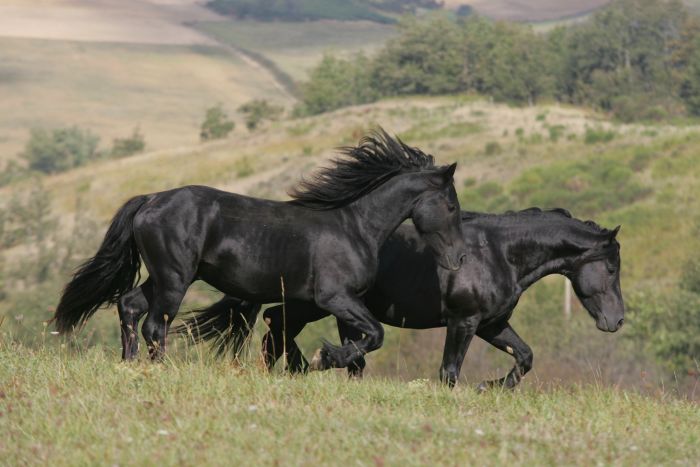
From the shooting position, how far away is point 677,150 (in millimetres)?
75562

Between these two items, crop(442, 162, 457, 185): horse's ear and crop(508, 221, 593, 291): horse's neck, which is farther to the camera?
crop(508, 221, 593, 291): horse's neck

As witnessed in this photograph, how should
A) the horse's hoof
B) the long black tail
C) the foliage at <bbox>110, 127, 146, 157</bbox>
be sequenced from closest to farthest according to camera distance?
the horse's hoof, the long black tail, the foliage at <bbox>110, 127, 146, 157</bbox>

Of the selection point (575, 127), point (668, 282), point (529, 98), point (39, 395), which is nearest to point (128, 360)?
point (39, 395)

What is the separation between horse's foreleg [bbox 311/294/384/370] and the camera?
842 centimetres

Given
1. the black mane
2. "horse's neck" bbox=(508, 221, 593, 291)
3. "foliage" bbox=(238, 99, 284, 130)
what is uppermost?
the black mane

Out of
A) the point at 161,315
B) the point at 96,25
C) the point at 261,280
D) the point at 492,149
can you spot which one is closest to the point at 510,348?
the point at 261,280

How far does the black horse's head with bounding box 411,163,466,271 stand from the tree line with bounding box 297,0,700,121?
98.4 m

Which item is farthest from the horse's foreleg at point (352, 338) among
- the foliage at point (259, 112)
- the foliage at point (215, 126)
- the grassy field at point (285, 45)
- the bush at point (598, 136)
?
the grassy field at point (285, 45)

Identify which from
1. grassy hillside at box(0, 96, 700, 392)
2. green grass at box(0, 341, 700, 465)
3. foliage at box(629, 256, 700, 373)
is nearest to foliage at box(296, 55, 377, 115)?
grassy hillside at box(0, 96, 700, 392)

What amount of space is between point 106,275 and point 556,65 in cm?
11038

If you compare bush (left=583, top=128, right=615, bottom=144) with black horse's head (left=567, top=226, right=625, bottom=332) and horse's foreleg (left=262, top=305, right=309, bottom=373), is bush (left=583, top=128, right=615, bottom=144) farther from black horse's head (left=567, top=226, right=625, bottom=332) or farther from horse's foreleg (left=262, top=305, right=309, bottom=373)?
horse's foreleg (left=262, top=305, right=309, bottom=373)

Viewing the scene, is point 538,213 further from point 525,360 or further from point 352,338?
point 352,338

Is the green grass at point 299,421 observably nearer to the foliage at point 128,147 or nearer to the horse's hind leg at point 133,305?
the horse's hind leg at point 133,305

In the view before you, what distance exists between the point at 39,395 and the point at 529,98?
11200cm
